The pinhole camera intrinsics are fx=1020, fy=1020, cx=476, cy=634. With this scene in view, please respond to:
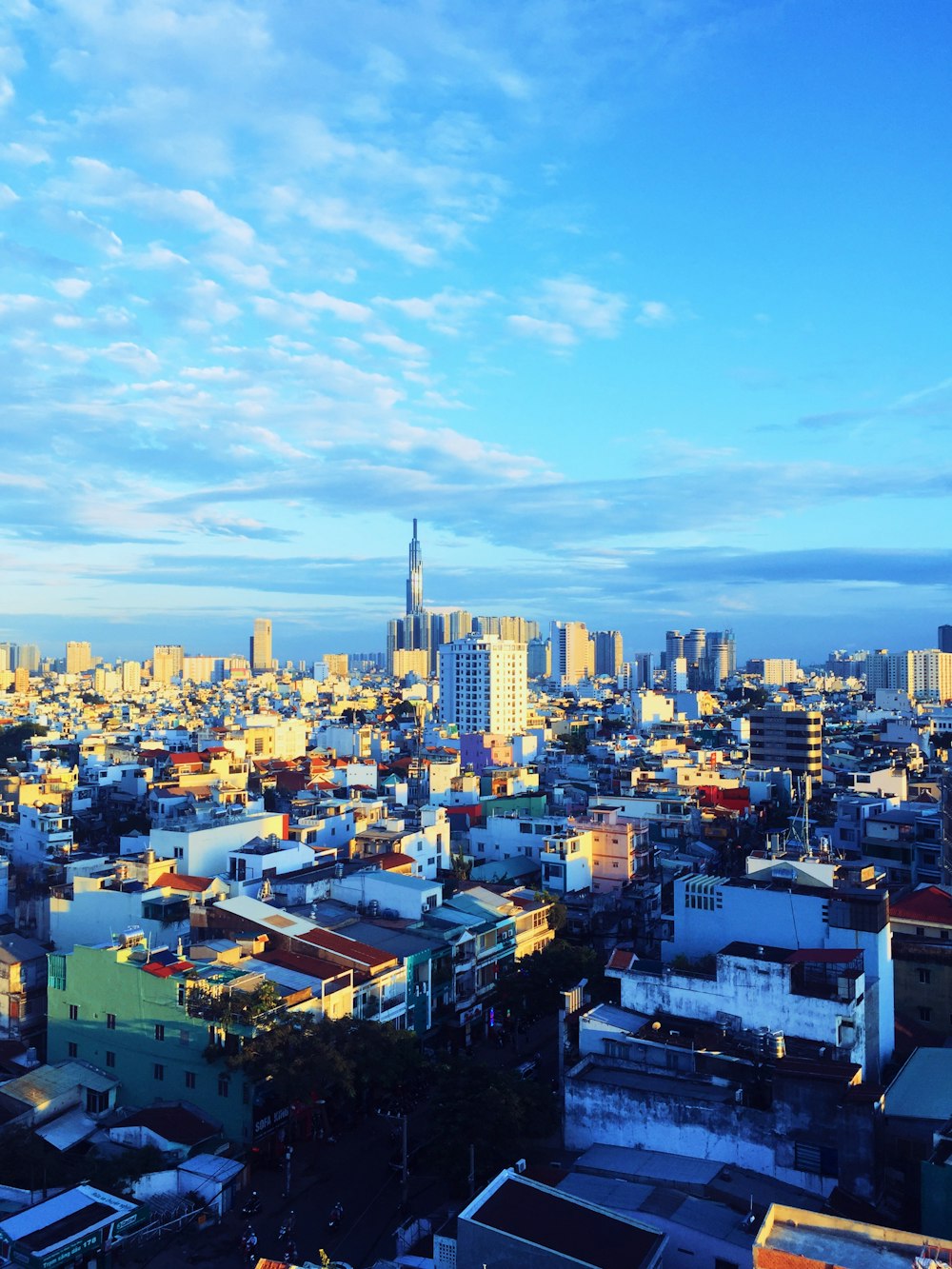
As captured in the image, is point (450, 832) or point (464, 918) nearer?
point (464, 918)

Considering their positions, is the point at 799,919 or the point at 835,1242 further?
the point at 799,919

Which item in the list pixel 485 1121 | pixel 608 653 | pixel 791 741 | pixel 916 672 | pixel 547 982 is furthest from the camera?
pixel 608 653

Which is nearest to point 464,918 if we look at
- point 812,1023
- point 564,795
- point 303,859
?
point 303,859

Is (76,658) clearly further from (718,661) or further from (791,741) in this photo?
(791,741)

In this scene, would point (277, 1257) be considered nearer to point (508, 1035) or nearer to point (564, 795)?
point (508, 1035)

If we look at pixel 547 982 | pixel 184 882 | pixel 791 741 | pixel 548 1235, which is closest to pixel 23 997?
pixel 184 882

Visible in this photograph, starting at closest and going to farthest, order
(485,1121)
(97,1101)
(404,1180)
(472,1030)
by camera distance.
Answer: (485,1121)
(404,1180)
(97,1101)
(472,1030)

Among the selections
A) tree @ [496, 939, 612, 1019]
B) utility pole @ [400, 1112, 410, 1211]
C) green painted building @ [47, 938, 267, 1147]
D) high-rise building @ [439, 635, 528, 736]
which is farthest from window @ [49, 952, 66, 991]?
high-rise building @ [439, 635, 528, 736]
